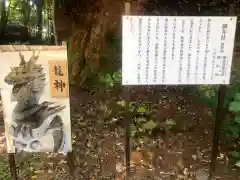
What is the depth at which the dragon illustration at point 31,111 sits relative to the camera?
229cm

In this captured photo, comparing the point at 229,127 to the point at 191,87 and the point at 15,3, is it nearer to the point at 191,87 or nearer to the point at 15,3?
the point at 191,87

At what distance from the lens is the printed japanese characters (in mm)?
2270

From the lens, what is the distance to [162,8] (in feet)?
13.5

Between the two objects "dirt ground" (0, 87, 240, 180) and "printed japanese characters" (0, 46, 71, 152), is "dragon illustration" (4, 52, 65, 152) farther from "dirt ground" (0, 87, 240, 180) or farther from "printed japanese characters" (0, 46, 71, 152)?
"dirt ground" (0, 87, 240, 180)

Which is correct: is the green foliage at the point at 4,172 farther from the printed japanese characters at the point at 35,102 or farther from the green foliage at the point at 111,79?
the green foliage at the point at 111,79

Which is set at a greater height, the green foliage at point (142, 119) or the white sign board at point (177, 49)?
the white sign board at point (177, 49)

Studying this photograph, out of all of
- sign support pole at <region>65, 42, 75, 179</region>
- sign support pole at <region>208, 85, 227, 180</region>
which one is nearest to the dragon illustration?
sign support pole at <region>65, 42, 75, 179</region>

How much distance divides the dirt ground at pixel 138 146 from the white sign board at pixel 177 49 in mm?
1128

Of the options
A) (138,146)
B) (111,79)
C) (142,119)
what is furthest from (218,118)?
(111,79)

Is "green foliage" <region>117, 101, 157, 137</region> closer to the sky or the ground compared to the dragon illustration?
closer to the ground

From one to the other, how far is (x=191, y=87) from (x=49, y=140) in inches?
112

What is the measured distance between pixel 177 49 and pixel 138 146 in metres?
1.58

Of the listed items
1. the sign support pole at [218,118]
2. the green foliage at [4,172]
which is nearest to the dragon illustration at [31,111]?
the green foliage at [4,172]

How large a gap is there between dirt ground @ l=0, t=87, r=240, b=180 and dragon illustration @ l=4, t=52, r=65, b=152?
649mm
